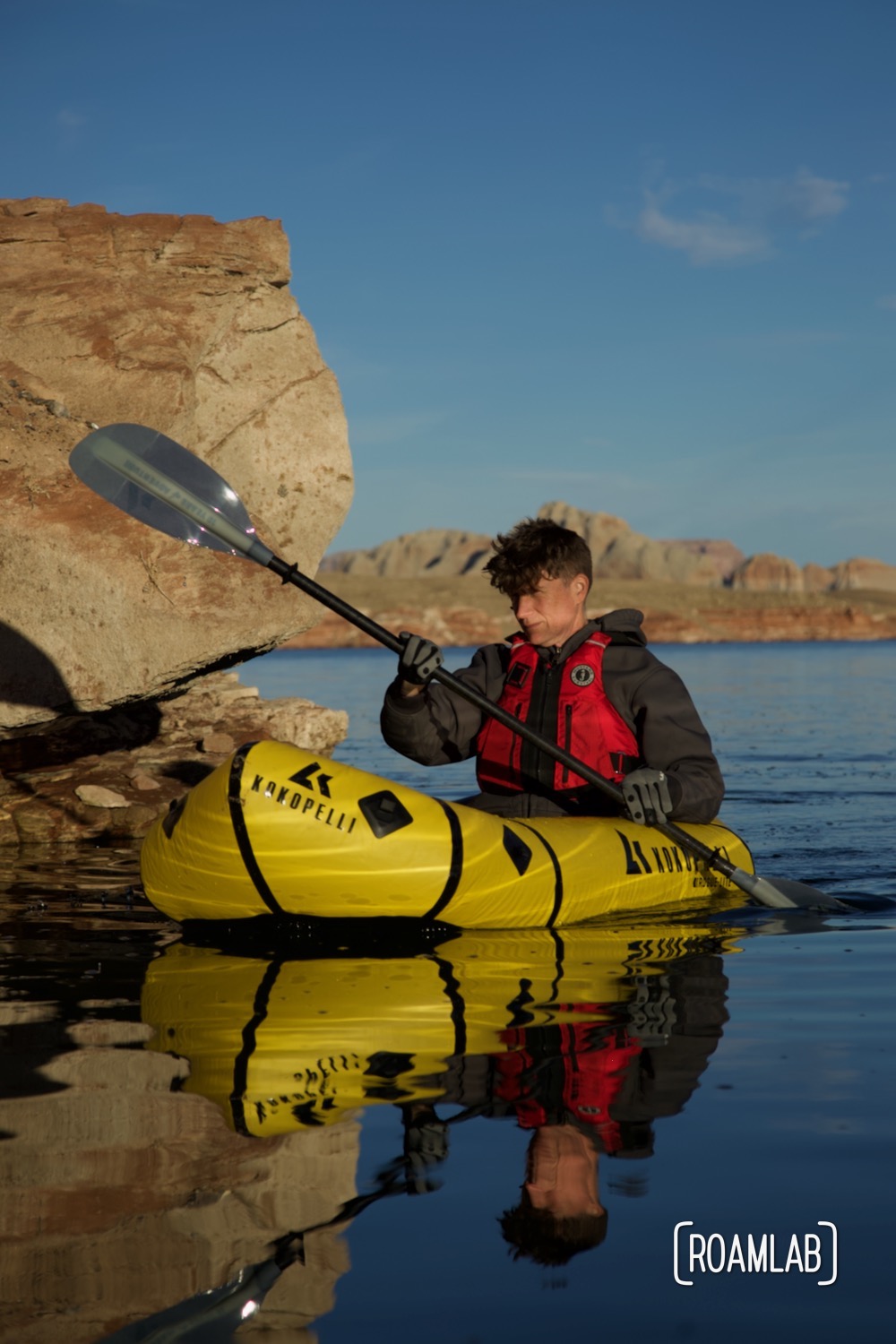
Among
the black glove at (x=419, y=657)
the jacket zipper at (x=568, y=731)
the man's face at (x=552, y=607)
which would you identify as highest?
the man's face at (x=552, y=607)

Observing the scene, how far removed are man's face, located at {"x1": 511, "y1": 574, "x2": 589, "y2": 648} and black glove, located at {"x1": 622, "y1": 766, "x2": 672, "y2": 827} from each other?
2.58 ft

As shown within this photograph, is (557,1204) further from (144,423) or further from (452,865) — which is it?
(144,423)

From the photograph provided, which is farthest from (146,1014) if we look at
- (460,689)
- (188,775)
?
(188,775)

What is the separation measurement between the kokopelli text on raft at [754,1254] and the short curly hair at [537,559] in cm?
352

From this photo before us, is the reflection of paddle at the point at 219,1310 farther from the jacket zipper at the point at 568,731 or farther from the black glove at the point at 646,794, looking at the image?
the jacket zipper at the point at 568,731

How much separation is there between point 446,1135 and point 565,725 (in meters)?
3.02

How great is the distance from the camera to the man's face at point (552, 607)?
5621mm

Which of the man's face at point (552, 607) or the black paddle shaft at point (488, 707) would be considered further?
the man's face at point (552, 607)

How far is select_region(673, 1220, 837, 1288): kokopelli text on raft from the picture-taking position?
2193mm

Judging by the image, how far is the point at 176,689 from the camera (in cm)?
783

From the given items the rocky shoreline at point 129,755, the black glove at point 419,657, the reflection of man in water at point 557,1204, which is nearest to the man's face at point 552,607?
the black glove at point 419,657

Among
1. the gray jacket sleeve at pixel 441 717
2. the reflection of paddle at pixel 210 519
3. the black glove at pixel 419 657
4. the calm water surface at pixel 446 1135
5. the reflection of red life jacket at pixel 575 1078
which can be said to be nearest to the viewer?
the calm water surface at pixel 446 1135

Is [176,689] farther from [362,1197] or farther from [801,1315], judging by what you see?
[801,1315]

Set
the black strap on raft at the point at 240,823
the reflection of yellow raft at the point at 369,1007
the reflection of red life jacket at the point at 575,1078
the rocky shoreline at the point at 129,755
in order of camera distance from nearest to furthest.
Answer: the reflection of red life jacket at the point at 575,1078 → the reflection of yellow raft at the point at 369,1007 → the black strap on raft at the point at 240,823 → the rocky shoreline at the point at 129,755
